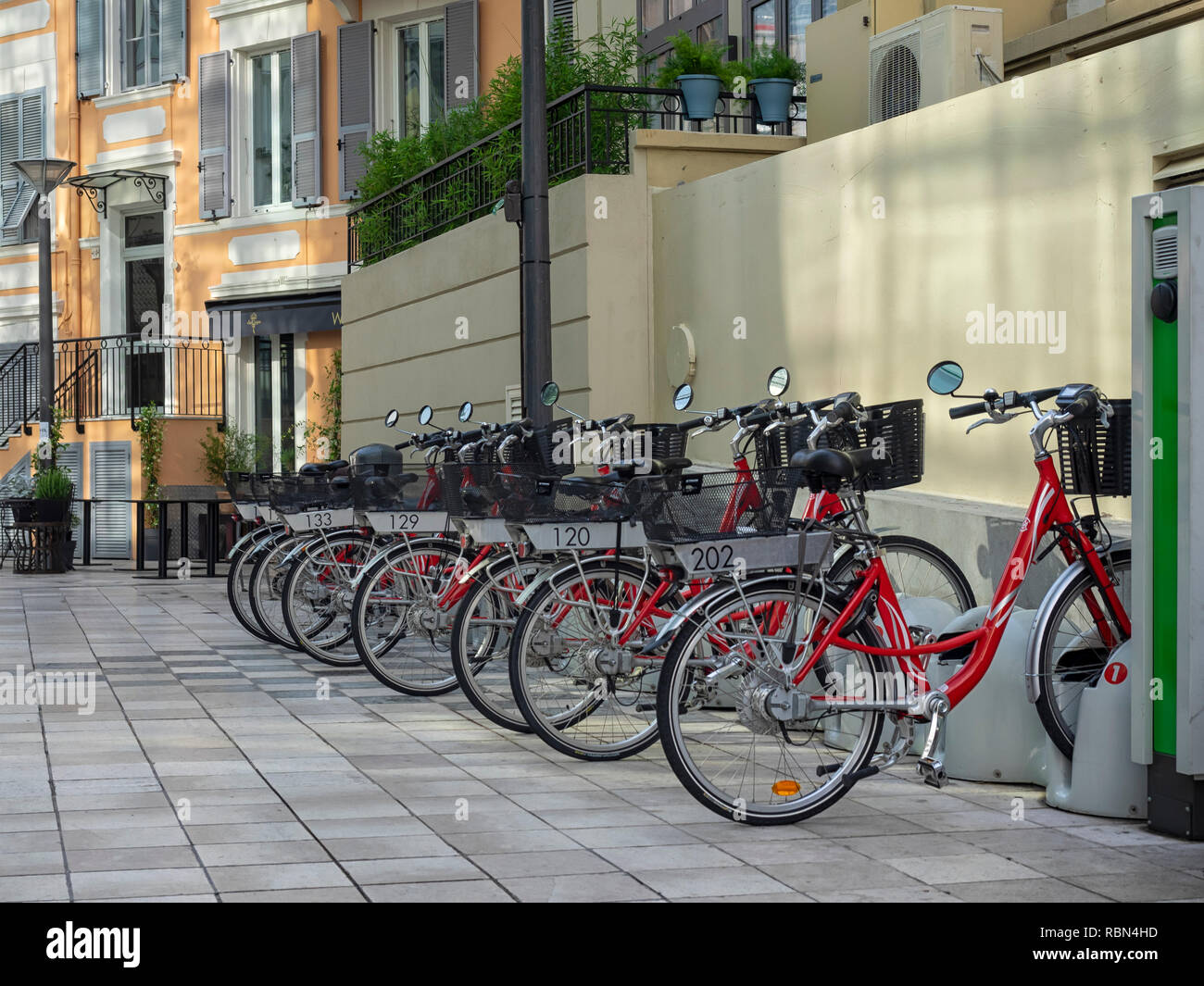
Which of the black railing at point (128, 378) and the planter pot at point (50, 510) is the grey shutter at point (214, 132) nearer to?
the black railing at point (128, 378)

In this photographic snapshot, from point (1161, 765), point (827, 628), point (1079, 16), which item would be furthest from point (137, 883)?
point (1079, 16)

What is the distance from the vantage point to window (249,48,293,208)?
22.0 meters

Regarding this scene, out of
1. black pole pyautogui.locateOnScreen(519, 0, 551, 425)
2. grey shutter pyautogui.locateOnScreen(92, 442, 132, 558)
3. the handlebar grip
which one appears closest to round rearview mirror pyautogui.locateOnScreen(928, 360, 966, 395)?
the handlebar grip

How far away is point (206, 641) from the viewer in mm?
11117

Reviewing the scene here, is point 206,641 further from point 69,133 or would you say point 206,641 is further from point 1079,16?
point 69,133

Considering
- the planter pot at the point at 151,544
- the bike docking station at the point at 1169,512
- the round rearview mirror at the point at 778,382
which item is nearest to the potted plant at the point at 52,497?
the planter pot at the point at 151,544

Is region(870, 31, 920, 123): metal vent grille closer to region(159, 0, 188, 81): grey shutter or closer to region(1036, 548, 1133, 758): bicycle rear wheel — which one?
region(1036, 548, 1133, 758): bicycle rear wheel

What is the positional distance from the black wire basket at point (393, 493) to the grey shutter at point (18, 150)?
1796cm

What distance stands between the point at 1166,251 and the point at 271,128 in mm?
18638

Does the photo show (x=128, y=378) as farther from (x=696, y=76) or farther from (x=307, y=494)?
(x=307, y=494)

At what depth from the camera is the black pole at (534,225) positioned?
944 centimetres

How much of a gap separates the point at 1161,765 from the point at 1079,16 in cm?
667

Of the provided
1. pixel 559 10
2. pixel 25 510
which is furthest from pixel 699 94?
pixel 25 510
